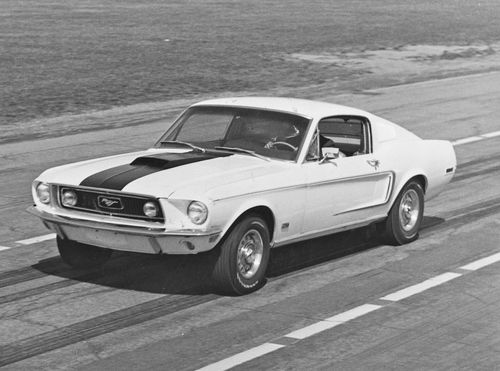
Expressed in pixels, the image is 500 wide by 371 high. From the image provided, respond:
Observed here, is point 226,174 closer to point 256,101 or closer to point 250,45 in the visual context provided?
point 256,101

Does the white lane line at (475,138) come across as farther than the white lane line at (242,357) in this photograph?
Yes

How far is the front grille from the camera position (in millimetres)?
9289

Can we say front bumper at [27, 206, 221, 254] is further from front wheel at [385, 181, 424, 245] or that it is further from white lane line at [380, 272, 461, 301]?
front wheel at [385, 181, 424, 245]

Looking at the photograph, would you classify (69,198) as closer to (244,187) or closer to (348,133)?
(244,187)

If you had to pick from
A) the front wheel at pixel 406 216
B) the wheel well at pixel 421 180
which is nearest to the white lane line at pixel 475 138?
the wheel well at pixel 421 180

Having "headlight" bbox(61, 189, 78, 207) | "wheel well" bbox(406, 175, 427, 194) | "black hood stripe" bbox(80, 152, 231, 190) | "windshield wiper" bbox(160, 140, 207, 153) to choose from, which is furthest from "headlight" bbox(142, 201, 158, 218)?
"wheel well" bbox(406, 175, 427, 194)

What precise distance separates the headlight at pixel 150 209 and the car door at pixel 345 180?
1.56 m

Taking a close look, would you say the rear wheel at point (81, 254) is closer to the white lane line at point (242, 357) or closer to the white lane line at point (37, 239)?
the white lane line at point (37, 239)

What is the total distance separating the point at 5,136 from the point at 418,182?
911 cm

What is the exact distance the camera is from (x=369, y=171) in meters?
11.0

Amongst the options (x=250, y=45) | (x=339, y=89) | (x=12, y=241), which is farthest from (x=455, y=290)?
(x=250, y=45)

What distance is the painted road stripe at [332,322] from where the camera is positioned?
8602mm

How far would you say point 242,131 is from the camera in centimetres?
1075

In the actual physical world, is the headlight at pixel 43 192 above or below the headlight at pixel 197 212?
above
